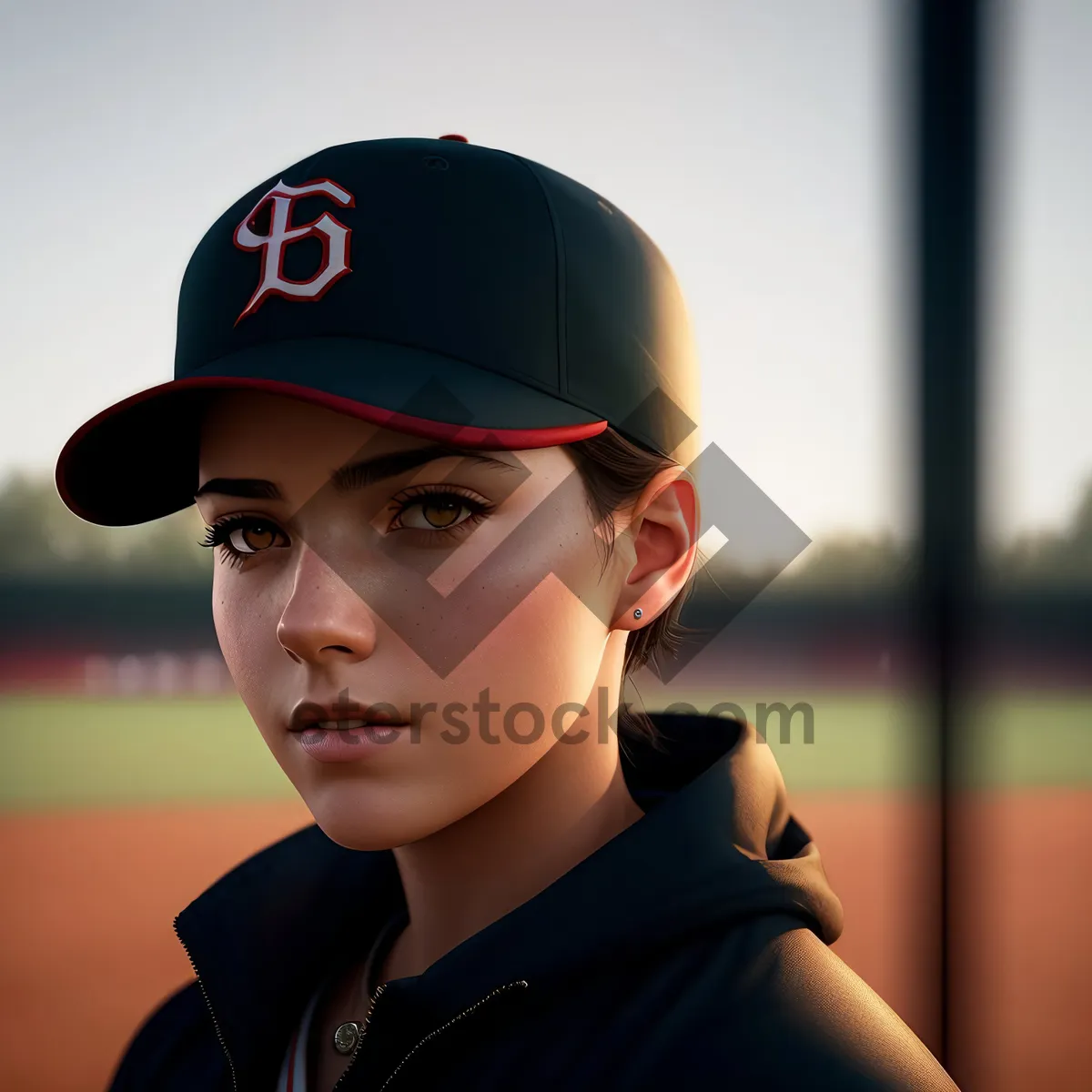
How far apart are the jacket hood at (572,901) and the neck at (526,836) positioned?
0.07 metres

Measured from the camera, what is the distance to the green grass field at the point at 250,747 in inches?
50.7

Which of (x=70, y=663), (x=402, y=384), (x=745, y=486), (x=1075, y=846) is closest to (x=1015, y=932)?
(x=1075, y=846)

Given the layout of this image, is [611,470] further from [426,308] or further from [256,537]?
[256,537]

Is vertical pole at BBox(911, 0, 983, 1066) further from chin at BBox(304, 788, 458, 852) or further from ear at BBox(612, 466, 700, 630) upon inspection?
chin at BBox(304, 788, 458, 852)

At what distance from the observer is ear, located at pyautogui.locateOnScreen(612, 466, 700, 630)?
90 centimetres

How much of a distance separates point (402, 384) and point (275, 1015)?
0.63 metres

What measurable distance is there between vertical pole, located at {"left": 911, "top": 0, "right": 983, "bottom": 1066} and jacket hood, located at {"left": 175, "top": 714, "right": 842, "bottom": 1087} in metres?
0.39

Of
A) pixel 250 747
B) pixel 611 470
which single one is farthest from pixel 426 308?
pixel 250 747

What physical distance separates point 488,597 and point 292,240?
0.33m

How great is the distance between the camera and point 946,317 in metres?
1.24

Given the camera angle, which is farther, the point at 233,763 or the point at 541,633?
the point at 233,763

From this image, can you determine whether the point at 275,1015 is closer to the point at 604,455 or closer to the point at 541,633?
the point at 541,633

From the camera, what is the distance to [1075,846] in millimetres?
1341

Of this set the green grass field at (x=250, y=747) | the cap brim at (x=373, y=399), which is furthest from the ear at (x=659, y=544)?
the green grass field at (x=250, y=747)
